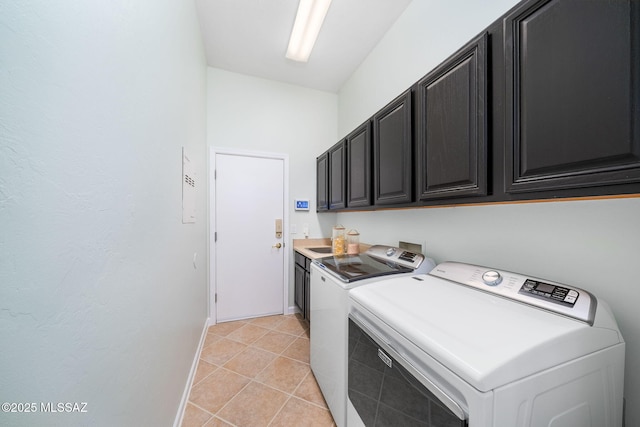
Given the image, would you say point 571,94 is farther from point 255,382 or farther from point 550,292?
point 255,382

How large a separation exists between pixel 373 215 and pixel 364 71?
1.69 m

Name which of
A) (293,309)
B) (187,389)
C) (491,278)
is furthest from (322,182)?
(187,389)

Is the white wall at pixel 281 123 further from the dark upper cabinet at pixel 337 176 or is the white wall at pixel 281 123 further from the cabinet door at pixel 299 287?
the dark upper cabinet at pixel 337 176

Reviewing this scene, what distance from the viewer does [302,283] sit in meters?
2.54

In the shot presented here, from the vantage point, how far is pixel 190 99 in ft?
5.77

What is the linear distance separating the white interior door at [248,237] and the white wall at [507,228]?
1342mm

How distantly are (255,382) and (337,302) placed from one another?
1.10 m

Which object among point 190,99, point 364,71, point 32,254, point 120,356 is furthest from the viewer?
point 364,71

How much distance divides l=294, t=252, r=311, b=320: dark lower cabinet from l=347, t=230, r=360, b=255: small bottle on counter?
0.47 meters

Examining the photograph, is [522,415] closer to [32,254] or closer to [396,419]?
[396,419]

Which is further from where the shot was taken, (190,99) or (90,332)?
(190,99)

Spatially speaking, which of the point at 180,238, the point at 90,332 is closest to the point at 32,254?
the point at 90,332

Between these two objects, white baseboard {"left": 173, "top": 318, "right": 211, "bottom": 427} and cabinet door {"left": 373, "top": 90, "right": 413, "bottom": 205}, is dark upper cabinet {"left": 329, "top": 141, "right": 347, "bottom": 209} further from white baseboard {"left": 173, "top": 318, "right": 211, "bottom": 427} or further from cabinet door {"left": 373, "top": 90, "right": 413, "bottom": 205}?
white baseboard {"left": 173, "top": 318, "right": 211, "bottom": 427}

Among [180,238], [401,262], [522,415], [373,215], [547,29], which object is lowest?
[522,415]
